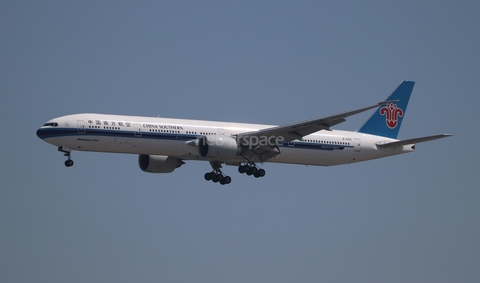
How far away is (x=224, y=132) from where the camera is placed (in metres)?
55.8

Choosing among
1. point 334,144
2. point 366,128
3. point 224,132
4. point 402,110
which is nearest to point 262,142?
point 224,132

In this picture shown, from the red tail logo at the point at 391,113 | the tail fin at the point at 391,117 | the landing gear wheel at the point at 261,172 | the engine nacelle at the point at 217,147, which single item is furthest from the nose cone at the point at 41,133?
the red tail logo at the point at 391,113

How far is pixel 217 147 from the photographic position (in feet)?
175

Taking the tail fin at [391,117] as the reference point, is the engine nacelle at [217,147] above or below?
below

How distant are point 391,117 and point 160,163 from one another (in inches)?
733

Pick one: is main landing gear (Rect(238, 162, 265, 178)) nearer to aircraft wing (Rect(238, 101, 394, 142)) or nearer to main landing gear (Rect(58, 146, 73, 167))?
aircraft wing (Rect(238, 101, 394, 142))

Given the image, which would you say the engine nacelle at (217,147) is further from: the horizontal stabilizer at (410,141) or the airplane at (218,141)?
the horizontal stabilizer at (410,141)

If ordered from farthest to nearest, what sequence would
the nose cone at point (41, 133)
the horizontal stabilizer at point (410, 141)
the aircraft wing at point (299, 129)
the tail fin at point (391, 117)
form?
the tail fin at point (391, 117) < the horizontal stabilizer at point (410, 141) < the nose cone at point (41, 133) < the aircraft wing at point (299, 129)

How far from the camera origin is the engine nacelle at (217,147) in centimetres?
5328

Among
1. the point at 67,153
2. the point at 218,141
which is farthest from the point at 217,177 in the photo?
the point at 67,153

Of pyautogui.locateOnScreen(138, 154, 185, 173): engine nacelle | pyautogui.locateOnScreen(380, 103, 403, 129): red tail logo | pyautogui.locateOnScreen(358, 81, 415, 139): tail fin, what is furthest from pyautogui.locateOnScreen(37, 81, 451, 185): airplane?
pyautogui.locateOnScreen(380, 103, 403, 129): red tail logo

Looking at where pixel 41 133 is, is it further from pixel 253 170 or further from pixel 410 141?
pixel 410 141

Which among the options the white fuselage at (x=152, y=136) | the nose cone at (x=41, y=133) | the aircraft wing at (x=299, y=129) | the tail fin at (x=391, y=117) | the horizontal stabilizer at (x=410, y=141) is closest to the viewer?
the aircraft wing at (x=299, y=129)

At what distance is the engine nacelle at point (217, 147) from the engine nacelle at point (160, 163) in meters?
6.61
